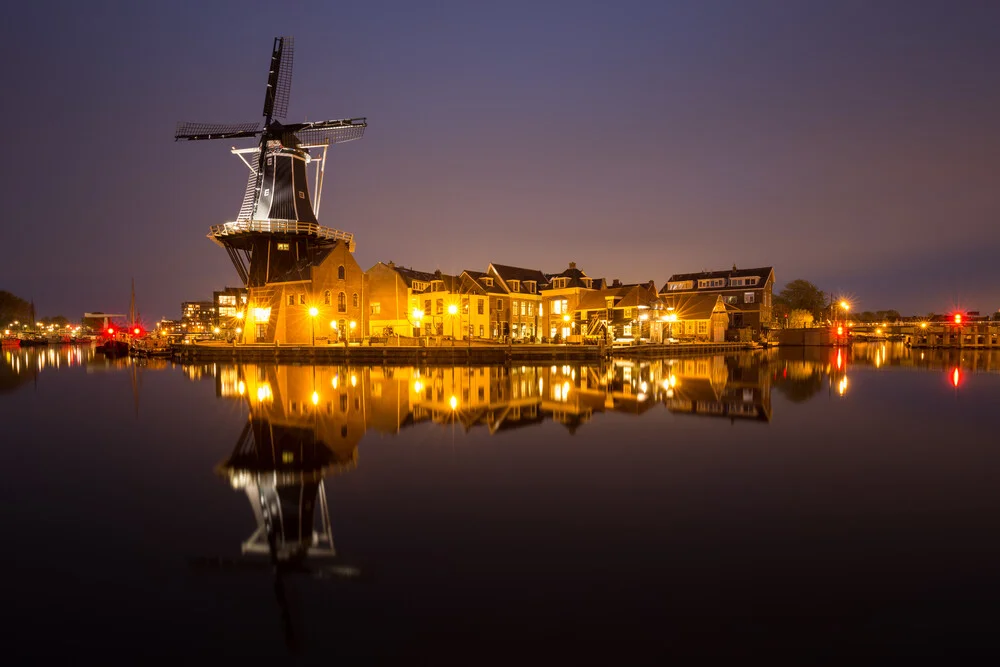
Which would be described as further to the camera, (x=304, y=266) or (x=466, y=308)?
(x=466, y=308)


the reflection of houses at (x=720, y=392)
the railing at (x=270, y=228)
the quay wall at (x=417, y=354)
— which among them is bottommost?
the reflection of houses at (x=720, y=392)

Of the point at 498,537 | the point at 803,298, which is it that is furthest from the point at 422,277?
the point at 803,298

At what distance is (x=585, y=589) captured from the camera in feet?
18.9

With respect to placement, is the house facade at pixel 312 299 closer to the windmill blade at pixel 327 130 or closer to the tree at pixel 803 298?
the windmill blade at pixel 327 130

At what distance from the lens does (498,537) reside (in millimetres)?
7242

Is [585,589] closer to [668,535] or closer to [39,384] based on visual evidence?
[668,535]

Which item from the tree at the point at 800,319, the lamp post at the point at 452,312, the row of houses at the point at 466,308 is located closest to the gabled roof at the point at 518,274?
the row of houses at the point at 466,308


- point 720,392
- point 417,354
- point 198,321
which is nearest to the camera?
point 720,392

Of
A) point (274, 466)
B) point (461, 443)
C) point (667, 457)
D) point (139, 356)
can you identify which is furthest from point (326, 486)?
point (139, 356)

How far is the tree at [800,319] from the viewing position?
85438 mm

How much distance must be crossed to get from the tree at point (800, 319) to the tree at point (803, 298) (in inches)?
291

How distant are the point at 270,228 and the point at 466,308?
18.0 metres

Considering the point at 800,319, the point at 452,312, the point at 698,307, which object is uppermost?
the point at 698,307

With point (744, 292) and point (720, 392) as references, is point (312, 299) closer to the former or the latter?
point (720, 392)
